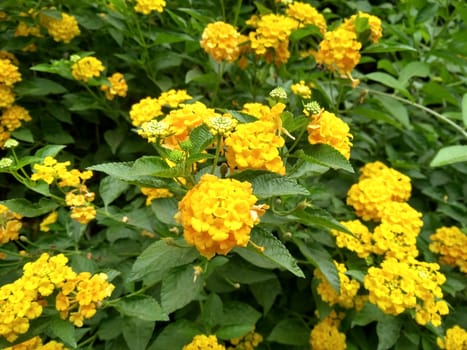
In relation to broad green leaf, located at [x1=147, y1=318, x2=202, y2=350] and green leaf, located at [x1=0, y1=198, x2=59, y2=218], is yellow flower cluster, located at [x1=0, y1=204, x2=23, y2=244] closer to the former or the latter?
green leaf, located at [x1=0, y1=198, x2=59, y2=218]

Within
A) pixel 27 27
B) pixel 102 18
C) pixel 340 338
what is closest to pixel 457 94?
pixel 340 338

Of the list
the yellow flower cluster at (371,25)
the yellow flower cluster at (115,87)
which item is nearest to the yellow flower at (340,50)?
the yellow flower cluster at (371,25)

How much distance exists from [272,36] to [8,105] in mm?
1169

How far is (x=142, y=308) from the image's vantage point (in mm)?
1271

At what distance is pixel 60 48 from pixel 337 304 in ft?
5.78

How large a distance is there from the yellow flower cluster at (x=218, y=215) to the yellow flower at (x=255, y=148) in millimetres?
116

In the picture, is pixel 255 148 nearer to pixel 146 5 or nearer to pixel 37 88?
pixel 146 5

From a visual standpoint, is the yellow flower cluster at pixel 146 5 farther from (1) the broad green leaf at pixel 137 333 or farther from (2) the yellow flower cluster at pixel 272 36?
(1) the broad green leaf at pixel 137 333

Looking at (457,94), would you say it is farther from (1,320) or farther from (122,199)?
(1,320)

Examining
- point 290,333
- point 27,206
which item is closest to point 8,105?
point 27,206

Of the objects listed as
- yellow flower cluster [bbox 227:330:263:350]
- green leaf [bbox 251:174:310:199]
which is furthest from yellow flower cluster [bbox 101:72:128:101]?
yellow flower cluster [bbox 227:330:263:350]

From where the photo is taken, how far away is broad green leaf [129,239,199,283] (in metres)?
1.23

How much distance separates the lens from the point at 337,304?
1756mm

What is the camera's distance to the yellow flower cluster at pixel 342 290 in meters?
1.58
